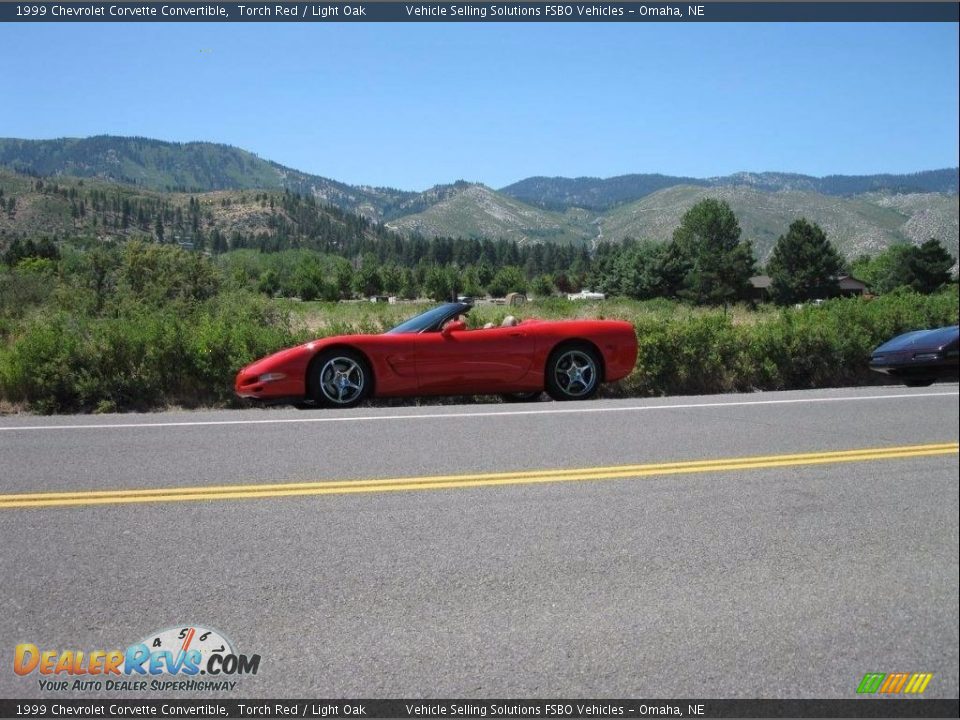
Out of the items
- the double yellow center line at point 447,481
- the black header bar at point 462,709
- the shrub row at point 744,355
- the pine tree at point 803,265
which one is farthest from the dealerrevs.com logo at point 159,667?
the pine tree at point 803,265

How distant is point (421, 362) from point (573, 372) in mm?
1904

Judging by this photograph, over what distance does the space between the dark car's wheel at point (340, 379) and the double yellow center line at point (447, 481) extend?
9.43ft

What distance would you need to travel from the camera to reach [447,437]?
5.83 m

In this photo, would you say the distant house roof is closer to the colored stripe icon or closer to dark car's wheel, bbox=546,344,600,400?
dark car's wheel, bbox=546,344,600,400

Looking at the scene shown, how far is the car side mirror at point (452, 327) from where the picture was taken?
23.5 feet

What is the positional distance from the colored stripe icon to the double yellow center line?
2.07 m

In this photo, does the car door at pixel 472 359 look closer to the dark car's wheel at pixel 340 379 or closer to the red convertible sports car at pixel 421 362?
the red convertible sports car at pixel 421 362

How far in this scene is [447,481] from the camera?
4.42 m

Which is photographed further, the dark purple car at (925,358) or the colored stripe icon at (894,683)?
the dark purple car at (925,358)

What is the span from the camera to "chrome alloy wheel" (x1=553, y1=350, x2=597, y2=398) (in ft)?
26.3

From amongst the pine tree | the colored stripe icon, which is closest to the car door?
the pine tree

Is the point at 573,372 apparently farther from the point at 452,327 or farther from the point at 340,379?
the point at 340,379

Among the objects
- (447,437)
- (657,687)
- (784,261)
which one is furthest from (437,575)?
(784,261)

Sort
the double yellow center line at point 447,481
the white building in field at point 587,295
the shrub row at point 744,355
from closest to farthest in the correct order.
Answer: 1. the double yellow center line at point 447,481
2. the shrub row at point 744,355
3. the white building in field at point 587,295
